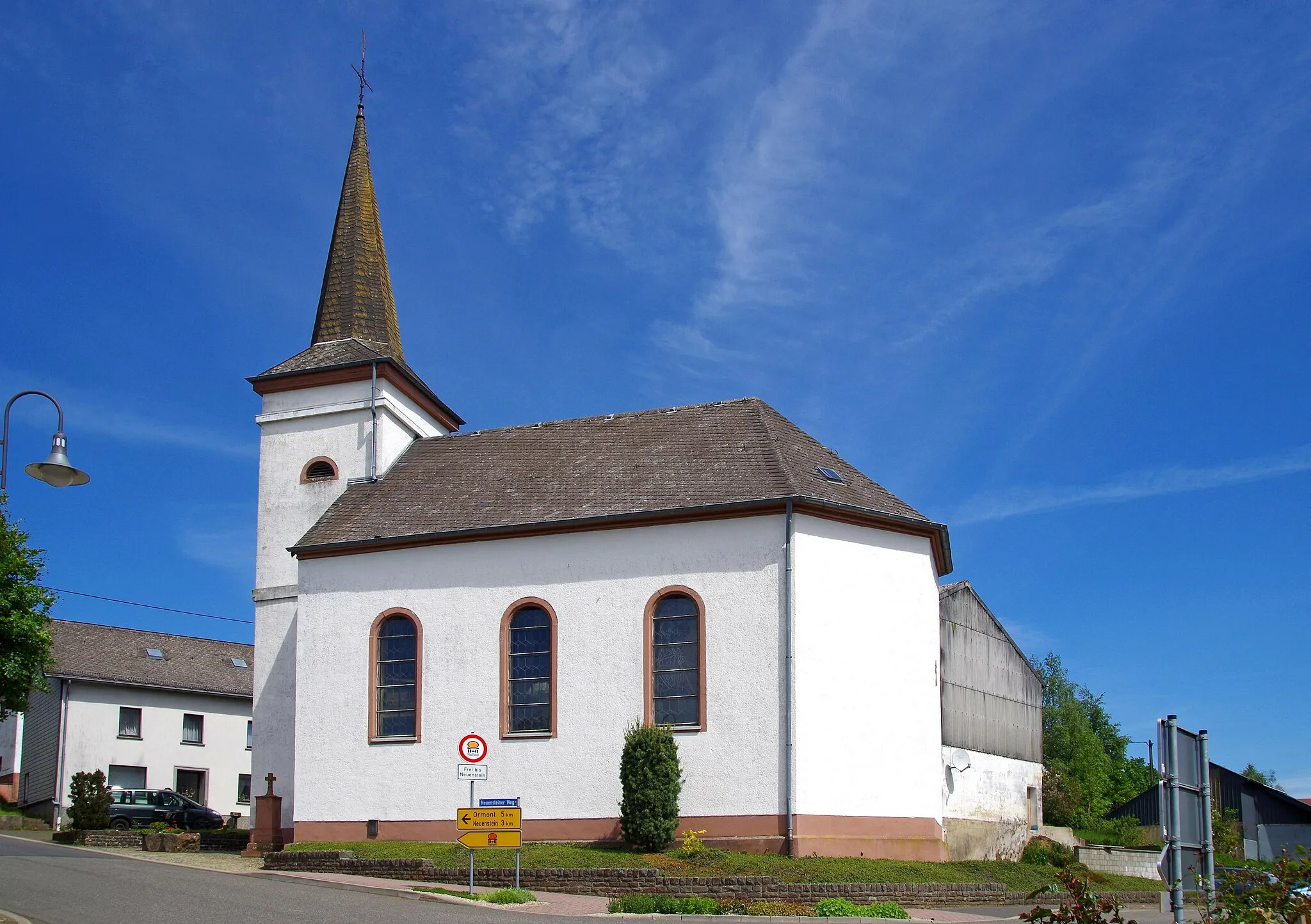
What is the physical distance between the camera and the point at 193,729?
4522 centimetres

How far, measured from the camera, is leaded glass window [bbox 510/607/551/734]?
24.7 metres

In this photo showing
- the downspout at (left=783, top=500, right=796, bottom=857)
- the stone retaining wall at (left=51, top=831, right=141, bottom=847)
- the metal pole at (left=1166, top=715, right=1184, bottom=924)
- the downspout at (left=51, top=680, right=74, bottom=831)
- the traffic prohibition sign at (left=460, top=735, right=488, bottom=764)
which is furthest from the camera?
the downspout at (left=51, top=680, right=74, bottom=831)

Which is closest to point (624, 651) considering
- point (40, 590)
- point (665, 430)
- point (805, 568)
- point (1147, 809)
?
point (805, 568)

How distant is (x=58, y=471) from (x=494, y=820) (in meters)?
8.46

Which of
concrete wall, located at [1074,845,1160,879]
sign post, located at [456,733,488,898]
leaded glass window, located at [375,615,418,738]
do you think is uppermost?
leaded glass window, located at [375,615,418,738]

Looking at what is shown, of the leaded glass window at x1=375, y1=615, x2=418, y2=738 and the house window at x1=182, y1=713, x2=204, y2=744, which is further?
the house window at x1=182, y1=713, x2=204, y2=744

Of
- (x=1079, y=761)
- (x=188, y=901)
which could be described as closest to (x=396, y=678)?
(x=188, y=901)

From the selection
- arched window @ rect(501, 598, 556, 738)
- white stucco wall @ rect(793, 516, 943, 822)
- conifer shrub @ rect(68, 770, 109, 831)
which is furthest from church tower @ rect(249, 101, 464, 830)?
white stucco wall @ rect(793, 516, 943, 822)

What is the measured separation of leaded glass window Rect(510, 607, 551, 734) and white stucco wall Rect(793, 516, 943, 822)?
16.9ft

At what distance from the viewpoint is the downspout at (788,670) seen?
73.2 feet

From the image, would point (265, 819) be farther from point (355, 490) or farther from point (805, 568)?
point (805, 568)

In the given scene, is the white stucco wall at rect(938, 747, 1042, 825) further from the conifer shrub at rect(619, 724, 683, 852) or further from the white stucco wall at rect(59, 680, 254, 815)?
the white stucco wall at rect(59, 680, 254, 815)

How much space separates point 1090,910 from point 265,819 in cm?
2179

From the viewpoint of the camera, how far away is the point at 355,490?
29.0m
